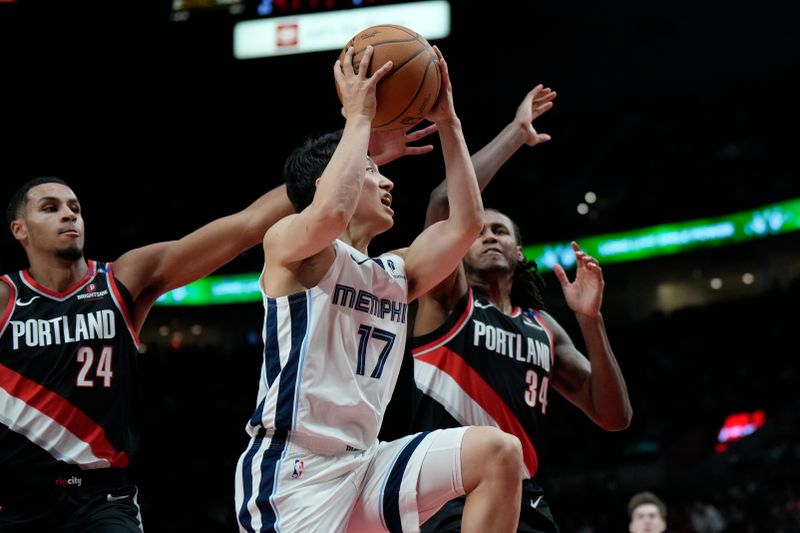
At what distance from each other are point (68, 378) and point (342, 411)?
5.11ft

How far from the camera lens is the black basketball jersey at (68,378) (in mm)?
4387

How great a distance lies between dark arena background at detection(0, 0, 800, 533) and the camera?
16.2 meters

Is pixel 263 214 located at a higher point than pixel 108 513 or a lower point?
higher

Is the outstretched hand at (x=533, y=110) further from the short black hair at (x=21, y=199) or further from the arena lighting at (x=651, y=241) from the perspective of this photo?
the arena lighting at (x=651, y=241)

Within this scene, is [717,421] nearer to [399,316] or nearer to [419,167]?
[419,167]

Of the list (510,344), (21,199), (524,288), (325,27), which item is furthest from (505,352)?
(325,27)

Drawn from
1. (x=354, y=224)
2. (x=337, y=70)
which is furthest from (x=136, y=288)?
(x=337, y=70)

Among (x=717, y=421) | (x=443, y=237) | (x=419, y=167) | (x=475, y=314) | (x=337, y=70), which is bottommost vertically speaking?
(x=717, y=421)

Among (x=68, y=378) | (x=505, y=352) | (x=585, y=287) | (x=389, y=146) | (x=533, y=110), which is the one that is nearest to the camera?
(x=68, y=378)

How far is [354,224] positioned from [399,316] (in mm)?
435

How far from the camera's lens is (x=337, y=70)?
385 cm

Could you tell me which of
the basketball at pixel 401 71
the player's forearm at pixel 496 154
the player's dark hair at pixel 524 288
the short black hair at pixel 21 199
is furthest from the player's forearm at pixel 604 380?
the short black hair at pixel 21 199

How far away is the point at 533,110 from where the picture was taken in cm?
534

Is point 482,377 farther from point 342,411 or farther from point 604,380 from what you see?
point 342,411
